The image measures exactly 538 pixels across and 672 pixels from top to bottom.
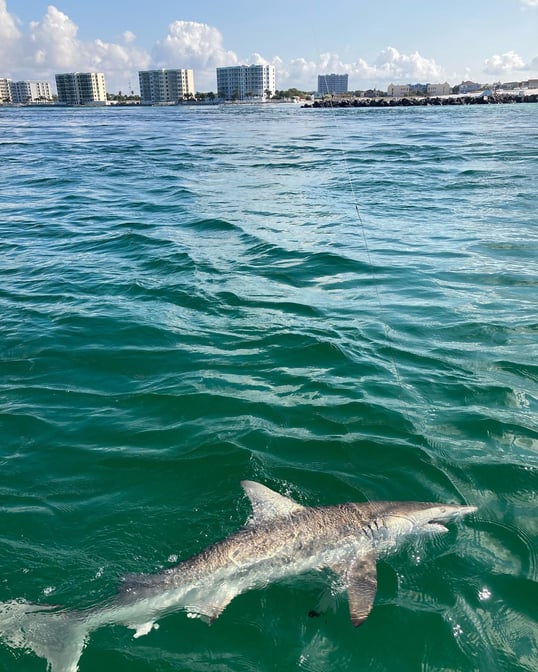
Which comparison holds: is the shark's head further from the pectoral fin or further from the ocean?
the pectoral fin

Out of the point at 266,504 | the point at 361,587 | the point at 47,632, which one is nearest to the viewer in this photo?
the point at 47,632

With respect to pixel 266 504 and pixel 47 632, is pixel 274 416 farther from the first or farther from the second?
pixel 47 632

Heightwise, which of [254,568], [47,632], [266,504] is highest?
[266,504]

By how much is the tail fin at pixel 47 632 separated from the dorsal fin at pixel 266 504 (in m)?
1.71

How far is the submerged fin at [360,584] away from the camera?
435 centimetres

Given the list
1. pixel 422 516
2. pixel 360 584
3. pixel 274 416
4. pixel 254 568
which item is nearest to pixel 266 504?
pixel 254 568

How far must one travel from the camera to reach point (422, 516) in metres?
5.15

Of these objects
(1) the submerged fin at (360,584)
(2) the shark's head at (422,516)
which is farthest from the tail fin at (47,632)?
(2) the shark's head at (422,516)

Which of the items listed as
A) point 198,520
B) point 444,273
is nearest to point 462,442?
point 198,520

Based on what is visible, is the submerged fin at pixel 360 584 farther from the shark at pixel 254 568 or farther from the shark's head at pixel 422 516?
the shark's head at pixel 422 516

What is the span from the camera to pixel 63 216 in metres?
19.0

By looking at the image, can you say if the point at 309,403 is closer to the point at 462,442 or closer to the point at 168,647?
the point at 462,442

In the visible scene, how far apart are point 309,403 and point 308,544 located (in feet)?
8.91

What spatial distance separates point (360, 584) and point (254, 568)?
927 mm
